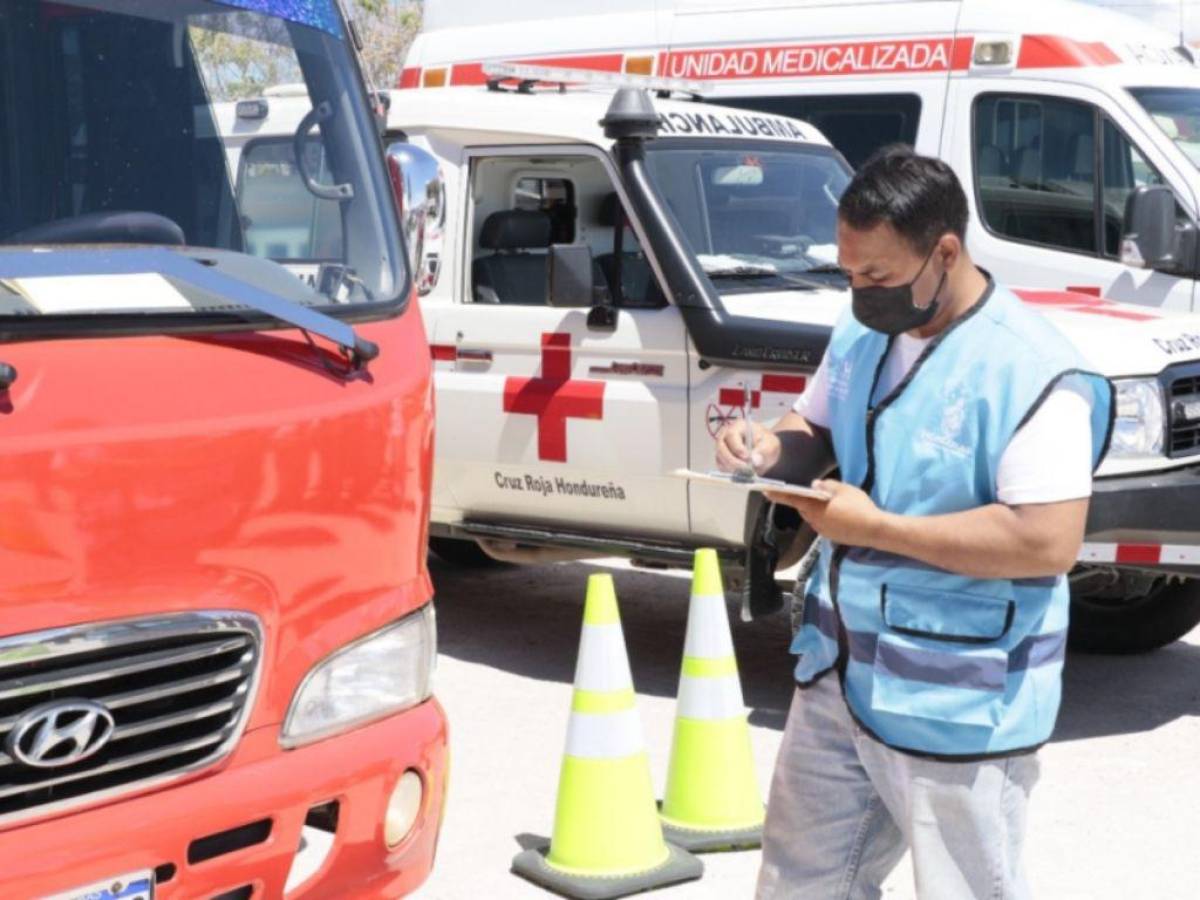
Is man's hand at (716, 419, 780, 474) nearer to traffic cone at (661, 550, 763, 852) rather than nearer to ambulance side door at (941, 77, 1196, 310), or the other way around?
traffic cone at (661, 550, 763, 852)

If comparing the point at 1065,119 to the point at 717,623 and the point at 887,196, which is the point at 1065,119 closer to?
the point at 717,623

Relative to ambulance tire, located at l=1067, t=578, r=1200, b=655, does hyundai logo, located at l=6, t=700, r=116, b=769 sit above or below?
above

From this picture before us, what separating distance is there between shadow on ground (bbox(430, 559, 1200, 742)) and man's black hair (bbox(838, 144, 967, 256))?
3765 millimetres

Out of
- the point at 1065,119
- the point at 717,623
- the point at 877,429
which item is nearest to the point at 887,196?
the point at 877,429

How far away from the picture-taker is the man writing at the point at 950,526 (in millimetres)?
3240

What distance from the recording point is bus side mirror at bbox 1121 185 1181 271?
29.1 ft

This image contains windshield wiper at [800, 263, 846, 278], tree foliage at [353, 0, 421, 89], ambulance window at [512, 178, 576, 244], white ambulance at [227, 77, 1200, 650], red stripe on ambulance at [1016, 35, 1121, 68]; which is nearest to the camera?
white ambulance at [227, 77, 1200, 650]

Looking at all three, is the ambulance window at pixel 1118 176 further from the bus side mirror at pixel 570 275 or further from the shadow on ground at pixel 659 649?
the bus side mirror at pixel 570 275

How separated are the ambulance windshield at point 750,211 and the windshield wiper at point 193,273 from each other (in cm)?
340

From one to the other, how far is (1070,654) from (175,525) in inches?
209

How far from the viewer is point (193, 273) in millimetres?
3867

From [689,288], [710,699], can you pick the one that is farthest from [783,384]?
[710,699]

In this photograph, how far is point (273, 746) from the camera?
12.0ft

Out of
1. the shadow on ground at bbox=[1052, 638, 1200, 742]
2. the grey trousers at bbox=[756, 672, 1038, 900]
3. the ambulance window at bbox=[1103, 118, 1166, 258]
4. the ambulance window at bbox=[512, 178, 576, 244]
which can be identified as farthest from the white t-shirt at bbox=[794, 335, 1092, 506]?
the ambulance window at bbox=[1103, 118, 1166, 258]
